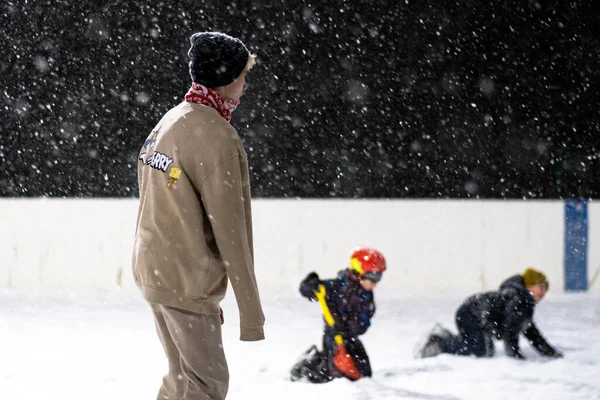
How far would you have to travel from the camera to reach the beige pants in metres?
2.12

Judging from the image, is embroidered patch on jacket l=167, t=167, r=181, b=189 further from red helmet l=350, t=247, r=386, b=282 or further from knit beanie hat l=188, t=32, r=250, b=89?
red helmet l=350, t=247, r=386, b=282

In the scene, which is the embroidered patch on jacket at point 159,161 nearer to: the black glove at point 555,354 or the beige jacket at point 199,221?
the beige jacket at point 199,221

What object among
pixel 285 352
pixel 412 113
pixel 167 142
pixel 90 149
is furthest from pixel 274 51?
pixel 167 142

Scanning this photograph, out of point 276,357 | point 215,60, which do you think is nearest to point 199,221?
point 215,60

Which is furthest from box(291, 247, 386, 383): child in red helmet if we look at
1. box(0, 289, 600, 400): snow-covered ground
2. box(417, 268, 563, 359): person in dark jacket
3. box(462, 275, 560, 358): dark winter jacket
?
box(462, 275, 560, 358): dark winter jacket

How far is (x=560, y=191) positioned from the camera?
8.45 m

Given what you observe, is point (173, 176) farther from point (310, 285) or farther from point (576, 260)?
point (576, 260)

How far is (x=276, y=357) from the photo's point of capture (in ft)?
16.1

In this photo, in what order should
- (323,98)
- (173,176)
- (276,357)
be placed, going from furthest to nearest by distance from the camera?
(323,98) < (276,357) < (173,176)

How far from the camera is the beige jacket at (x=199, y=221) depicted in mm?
2057

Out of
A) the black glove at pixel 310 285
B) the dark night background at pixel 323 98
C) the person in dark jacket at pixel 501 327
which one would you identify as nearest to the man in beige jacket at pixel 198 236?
the black glove at pixel 310 285

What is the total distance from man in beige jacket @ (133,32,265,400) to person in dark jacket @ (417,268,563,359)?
3038 millimetres

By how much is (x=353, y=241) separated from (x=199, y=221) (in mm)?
5789

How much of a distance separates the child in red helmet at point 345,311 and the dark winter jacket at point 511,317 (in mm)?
1123
